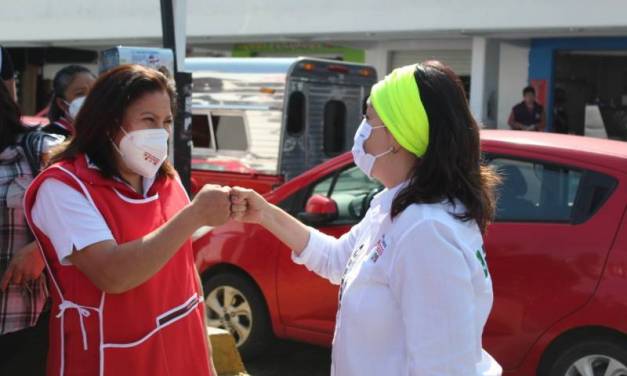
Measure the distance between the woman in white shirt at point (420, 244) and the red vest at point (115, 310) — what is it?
0.48 meters

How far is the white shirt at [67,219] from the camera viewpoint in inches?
80.7

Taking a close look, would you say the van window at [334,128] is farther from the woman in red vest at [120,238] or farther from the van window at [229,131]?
the woman in red vest at [120,238]

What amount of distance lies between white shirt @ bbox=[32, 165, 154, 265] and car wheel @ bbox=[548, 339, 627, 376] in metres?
3.09

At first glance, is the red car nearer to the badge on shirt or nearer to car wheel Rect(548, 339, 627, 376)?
car wheel Rect(548, 339, 627, 376)

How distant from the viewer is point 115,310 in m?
2.09

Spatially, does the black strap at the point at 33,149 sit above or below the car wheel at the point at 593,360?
above

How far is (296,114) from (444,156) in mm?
7791

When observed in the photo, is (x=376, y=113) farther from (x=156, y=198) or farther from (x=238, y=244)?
(x=238, y=244)

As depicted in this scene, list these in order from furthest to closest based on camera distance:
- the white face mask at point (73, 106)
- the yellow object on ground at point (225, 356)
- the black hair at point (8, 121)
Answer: the white face mask at point (73, 106), the yellow object on ground at point (225, 356), the black hair at point (8, 121)

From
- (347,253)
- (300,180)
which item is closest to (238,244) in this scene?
(300,180)

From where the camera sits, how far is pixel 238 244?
224 inches

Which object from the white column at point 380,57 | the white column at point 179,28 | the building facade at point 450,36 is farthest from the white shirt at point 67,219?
the white column at point 380,57

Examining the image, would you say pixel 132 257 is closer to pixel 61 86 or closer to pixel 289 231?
pixel 289 231

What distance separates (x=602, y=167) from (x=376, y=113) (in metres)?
2.70
